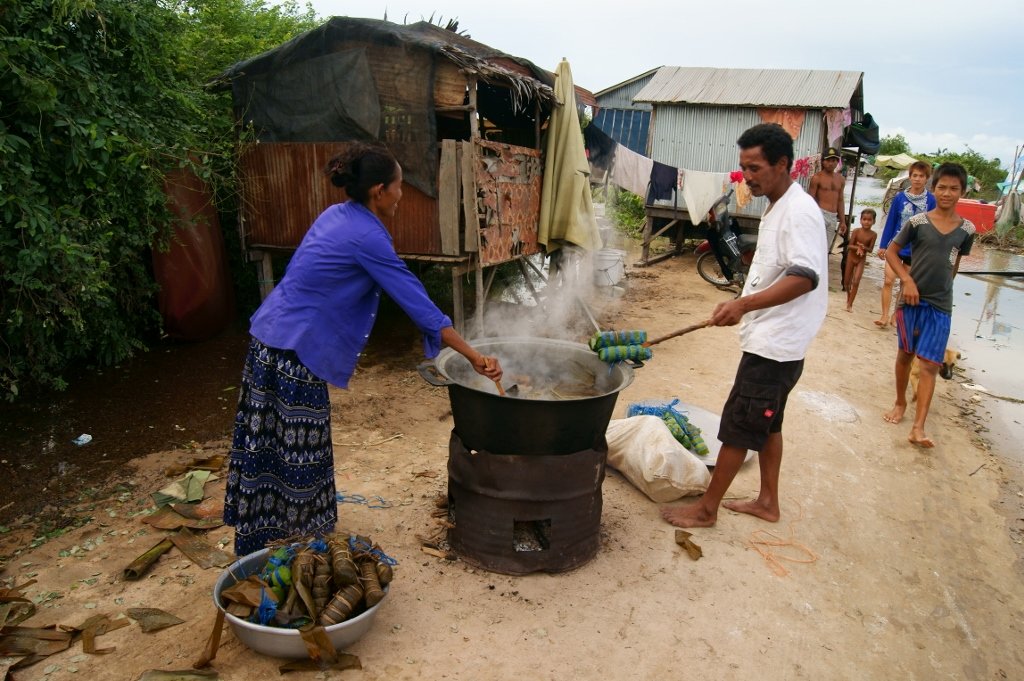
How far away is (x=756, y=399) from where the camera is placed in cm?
327

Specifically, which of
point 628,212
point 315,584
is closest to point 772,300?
point 315,584

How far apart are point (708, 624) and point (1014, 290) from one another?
1431 centimetres

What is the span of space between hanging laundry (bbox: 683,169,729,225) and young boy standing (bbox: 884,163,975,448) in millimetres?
6893

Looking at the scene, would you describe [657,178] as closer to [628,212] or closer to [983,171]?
[628,212]

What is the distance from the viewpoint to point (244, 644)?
8.46 ft

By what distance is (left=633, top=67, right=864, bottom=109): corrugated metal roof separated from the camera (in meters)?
12.5

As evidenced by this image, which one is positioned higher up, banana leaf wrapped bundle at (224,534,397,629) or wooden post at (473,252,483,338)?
wooden post at (473,252,483,338)

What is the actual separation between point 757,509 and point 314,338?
2780 millimetres

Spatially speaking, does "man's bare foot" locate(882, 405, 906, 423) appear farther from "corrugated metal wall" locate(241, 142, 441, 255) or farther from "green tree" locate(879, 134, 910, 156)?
Result: "green tree" locate(879, 134, 910, 156)

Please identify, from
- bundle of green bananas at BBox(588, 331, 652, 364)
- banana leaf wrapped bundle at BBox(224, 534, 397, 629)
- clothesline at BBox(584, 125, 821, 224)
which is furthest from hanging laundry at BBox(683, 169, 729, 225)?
banana leaf wrapped bundle at BBox(224, 534, 397, 629)

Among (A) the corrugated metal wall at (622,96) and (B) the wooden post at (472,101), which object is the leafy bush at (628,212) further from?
(B) the wooden post at (472,101)

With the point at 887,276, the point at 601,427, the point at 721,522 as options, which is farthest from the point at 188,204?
the point at 887,276

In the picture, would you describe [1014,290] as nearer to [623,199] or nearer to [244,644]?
[623,199]

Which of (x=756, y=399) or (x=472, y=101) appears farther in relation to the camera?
(x=472, y=101)
